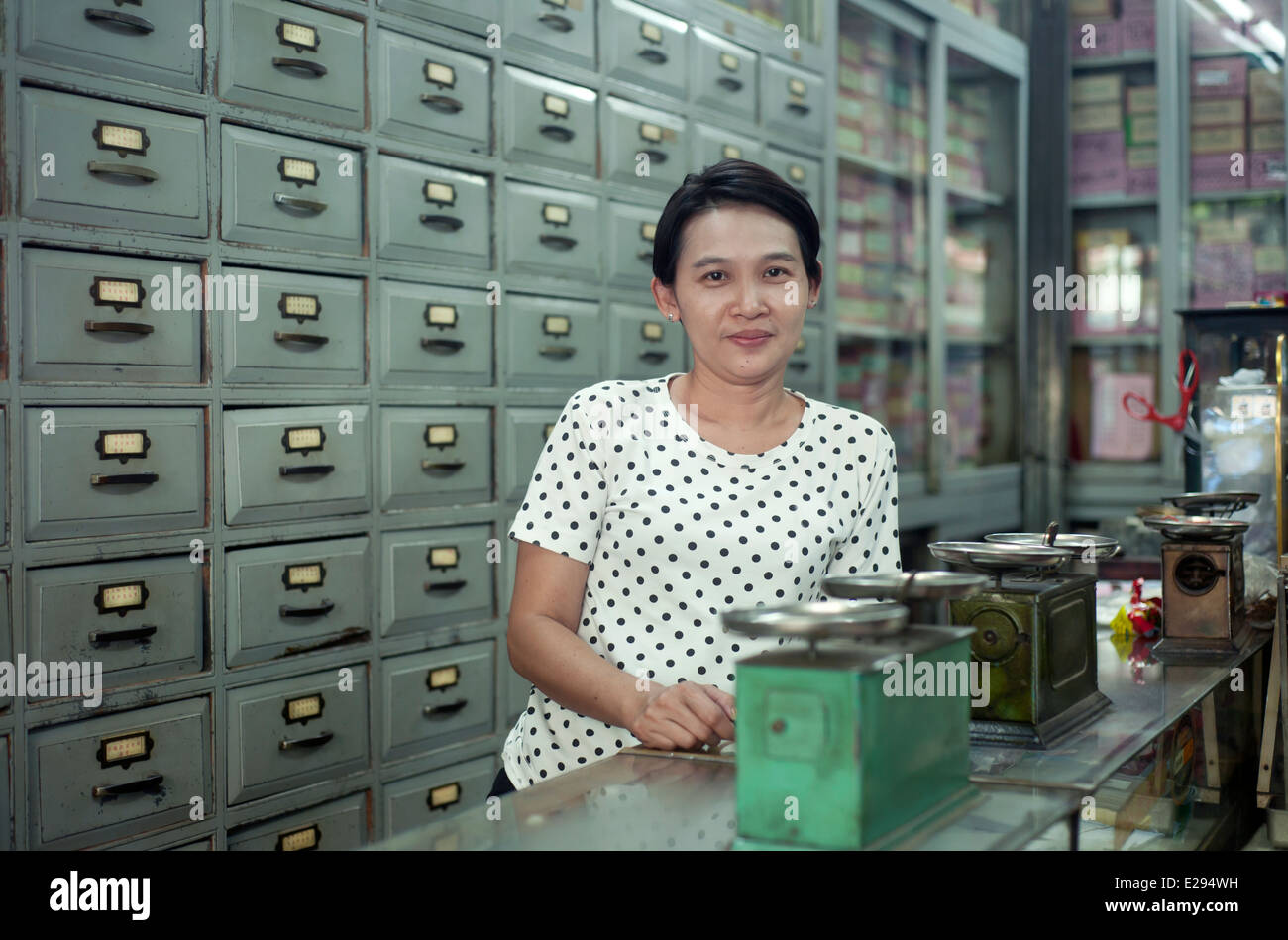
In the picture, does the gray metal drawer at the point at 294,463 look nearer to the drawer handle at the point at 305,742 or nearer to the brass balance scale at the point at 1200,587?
the drawer handle at the point at 305,742

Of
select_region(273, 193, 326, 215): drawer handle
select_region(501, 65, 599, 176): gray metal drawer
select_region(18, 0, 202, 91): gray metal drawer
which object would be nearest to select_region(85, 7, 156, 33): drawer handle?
select_region(18, 0, 202, 91): gray metal drawer

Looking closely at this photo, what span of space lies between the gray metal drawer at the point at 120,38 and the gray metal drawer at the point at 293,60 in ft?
0.25

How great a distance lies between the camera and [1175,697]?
1.60 meters

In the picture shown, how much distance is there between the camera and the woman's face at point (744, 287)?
5.18ft

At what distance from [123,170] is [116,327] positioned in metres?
0.27

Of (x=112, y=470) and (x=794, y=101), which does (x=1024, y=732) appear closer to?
(x=112, y=470)

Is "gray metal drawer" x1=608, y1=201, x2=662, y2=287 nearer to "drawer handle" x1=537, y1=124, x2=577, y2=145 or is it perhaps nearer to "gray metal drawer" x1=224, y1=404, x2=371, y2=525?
"drawer handle" x1=537, y1=124, x2=577, y2=145

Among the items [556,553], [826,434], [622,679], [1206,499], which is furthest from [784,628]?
[1206,499]

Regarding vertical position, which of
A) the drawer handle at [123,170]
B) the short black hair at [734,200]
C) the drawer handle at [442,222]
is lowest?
the short black hair at [734,200]

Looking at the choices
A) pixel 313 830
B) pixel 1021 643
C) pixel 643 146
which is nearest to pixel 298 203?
pixel 643 146

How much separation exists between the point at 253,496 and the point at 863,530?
124 centimetres

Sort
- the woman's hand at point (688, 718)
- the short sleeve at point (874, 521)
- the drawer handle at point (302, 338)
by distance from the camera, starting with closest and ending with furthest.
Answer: the woman's hand at point (688, 718), the short sleeve at point (874, 521), the drawer handle at point (302, 338)

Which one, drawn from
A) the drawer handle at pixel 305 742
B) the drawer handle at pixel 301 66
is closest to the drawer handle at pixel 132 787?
the drawer handle at pixel 305 742

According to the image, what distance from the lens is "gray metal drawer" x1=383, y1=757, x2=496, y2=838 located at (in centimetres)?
266
